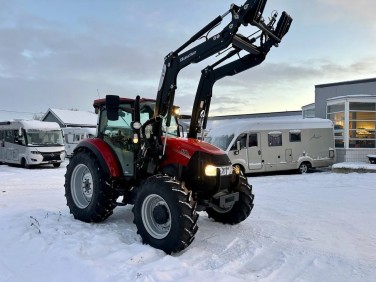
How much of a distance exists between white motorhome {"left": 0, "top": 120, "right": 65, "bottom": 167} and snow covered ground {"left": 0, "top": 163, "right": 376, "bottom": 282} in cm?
1128

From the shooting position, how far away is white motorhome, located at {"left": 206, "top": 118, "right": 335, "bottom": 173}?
600 inches

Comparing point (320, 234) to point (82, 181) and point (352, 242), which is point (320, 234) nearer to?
point (352, 242)

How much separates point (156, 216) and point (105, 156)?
164 cm

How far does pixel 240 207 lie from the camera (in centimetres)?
608

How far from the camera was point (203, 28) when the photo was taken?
5211 millimetres

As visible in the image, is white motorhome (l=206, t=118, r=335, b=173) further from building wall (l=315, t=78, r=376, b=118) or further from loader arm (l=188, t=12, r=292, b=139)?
loader arm (l=188, t=12, r=292, b=139)

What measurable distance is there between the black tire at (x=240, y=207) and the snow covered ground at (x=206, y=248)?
192mm

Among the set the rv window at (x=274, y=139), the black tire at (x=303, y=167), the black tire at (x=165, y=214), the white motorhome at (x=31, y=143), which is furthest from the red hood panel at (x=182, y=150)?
the white motorhome at (x=31, y=143)

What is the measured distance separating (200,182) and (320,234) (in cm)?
221

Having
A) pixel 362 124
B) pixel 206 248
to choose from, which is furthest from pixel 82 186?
pixel 362 124

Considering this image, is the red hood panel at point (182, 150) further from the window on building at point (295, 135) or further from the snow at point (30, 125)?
the snow at point (30, 125)

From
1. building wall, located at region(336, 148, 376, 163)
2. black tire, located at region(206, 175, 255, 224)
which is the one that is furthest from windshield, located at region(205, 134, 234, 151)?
black tire, located at region(206, 175, 255, 224)

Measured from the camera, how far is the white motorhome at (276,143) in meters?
15.2

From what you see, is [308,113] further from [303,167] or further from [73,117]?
[73,117]
